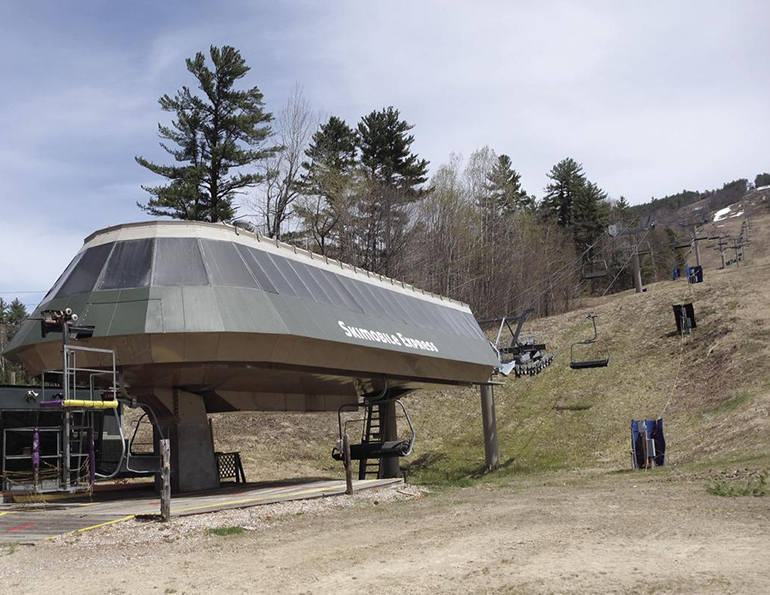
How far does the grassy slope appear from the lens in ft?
116

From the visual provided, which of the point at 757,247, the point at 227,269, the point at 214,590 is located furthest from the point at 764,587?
the point at 757,247

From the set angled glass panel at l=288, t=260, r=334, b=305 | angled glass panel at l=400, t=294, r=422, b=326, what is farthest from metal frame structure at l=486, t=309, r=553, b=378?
angled glass panel at l=288, t=260, r=334, b=305

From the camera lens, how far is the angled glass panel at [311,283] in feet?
72.6

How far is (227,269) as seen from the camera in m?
19.9

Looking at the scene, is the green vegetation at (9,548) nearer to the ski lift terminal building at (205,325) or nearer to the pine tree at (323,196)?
the ski lift terminal building at (205,325)

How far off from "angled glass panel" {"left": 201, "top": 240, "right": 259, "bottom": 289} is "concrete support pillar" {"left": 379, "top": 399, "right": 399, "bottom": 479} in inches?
387

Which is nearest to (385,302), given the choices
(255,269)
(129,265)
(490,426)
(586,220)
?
(255,269)

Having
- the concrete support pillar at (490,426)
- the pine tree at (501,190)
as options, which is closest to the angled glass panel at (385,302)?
the concrete support pillar at (490,426)

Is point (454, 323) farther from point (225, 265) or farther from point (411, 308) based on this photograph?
Result: point (225, 265)

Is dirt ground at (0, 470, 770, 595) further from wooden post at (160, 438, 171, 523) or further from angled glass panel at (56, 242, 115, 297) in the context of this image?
angled glass panel at (56, 242, 115, 297)

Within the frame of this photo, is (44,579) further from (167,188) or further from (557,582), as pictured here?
(167,188)

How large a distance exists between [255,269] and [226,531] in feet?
26.5

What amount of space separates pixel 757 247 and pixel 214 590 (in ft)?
360

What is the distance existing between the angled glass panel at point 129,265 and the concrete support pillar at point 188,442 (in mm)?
3851
